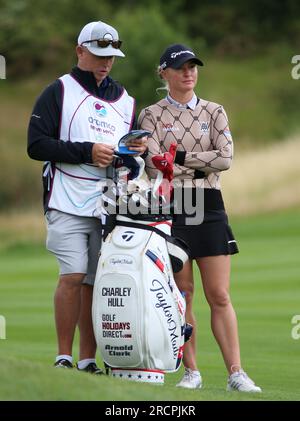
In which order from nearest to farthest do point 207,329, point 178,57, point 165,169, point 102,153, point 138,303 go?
point 138,303, point 165,169, point 102,153, point 178,57, point 207,329

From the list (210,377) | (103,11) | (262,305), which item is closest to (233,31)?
(103,11)

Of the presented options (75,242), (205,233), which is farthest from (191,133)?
(75,242)

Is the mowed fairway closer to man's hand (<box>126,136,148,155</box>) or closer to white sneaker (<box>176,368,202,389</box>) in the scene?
white sneaker (<box>176,368,202,389</box>)

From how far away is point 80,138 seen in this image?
23.0 ft

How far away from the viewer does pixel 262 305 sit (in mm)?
13445

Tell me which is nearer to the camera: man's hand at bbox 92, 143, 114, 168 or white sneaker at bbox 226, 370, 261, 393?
man's hand at bbox 92, 143, 114, 168

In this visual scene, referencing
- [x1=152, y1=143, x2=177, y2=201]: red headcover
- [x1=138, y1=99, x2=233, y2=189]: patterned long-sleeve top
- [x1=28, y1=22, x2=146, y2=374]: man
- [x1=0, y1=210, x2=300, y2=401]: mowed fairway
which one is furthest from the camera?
[x1=138, y1=99, x2=233, y2=189]: patterned long-sleeve top

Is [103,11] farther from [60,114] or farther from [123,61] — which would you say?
[60,114]

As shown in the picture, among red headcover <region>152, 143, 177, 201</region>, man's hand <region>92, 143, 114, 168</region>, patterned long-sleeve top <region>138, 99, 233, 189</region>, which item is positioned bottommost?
red headcover <region>152, 143, 177, 201</region>

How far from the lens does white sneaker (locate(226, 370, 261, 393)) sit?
6.95 m

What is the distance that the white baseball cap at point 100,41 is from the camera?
277 inches

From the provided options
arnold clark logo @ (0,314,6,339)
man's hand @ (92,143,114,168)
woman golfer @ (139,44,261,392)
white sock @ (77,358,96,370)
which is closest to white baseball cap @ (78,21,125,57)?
woman golfer @ (139,44,261,392)

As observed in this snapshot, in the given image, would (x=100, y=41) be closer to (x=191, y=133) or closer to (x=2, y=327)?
(x=191, y=133)

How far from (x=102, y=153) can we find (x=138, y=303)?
0.96 metres
